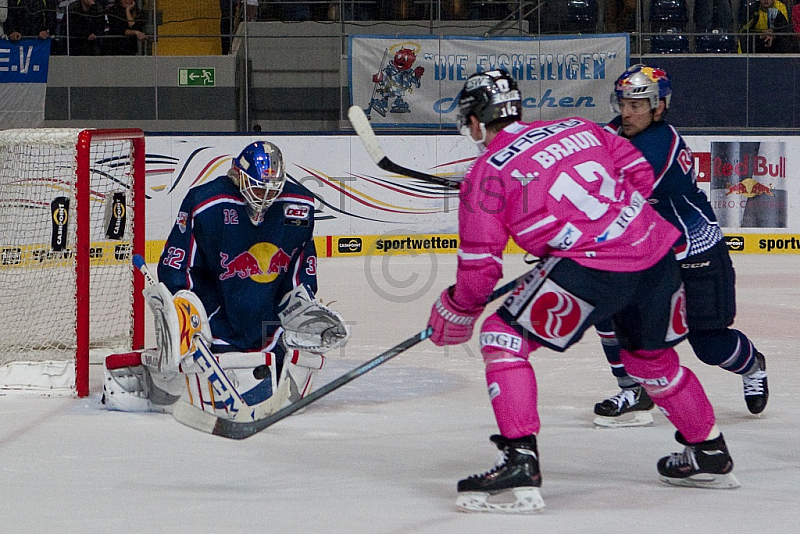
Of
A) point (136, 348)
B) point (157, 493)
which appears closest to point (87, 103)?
point (136, 348)

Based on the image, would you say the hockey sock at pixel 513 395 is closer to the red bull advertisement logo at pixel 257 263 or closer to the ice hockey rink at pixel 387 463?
the ice hockey rink at pixel 387 463

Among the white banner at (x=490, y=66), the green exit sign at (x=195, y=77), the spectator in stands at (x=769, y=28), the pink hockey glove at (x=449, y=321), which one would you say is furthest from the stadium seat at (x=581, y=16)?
the pink hockey glove at (x=449, y=321)

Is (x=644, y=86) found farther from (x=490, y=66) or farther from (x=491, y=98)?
(x=490, y=66)

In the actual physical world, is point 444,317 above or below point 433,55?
below

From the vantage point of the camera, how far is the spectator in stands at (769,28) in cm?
989

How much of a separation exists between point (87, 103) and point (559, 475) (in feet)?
25.0

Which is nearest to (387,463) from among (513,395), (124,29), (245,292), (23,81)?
(513,395)

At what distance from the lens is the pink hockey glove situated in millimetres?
2555

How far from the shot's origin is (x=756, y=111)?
31.8 ft

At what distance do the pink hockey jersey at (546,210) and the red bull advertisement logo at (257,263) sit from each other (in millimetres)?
1490

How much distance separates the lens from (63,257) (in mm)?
4949

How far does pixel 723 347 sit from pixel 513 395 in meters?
1.33

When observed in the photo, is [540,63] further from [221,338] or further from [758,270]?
[221,338]

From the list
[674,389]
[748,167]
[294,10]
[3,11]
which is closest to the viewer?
[674,389]
